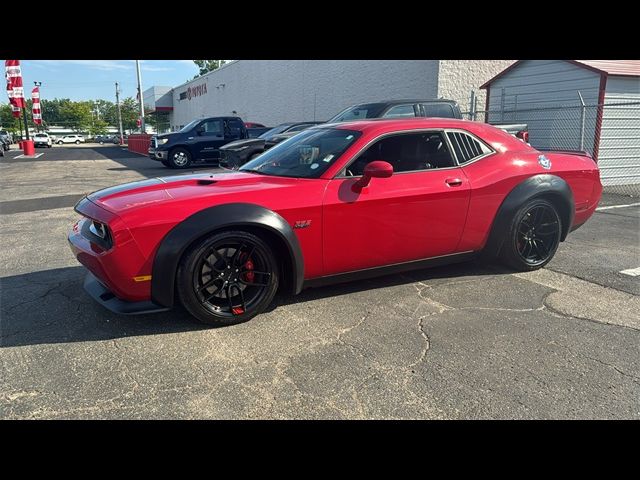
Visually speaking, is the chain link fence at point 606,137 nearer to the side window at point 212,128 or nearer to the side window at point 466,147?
the side window at point 466,147

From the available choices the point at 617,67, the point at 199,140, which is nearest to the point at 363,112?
the point at 617,67

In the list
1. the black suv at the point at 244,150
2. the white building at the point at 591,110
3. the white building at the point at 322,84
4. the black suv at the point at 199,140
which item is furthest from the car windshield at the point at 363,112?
the black suv at the point at 199,140

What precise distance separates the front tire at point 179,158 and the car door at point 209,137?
41 centimetres

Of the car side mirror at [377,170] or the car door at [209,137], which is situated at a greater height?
the car door at [209,137]

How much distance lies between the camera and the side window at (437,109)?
9.17m

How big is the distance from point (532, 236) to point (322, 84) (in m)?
18.0

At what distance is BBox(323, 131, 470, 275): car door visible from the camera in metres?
3.71

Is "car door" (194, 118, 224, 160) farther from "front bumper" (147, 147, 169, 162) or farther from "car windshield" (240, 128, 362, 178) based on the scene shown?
"car windshield" (240, 128, 362, 178)

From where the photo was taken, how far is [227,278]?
3436mm

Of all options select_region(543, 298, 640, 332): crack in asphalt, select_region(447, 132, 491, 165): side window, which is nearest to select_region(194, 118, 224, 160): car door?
select_region(447, 132, 491, 165): side window

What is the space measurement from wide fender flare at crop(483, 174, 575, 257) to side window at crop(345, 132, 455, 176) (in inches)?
26.3

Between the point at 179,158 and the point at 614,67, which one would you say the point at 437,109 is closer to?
the point at 614,67

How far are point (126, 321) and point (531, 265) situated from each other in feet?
12.3

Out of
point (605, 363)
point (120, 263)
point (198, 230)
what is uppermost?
point (198, 230)
